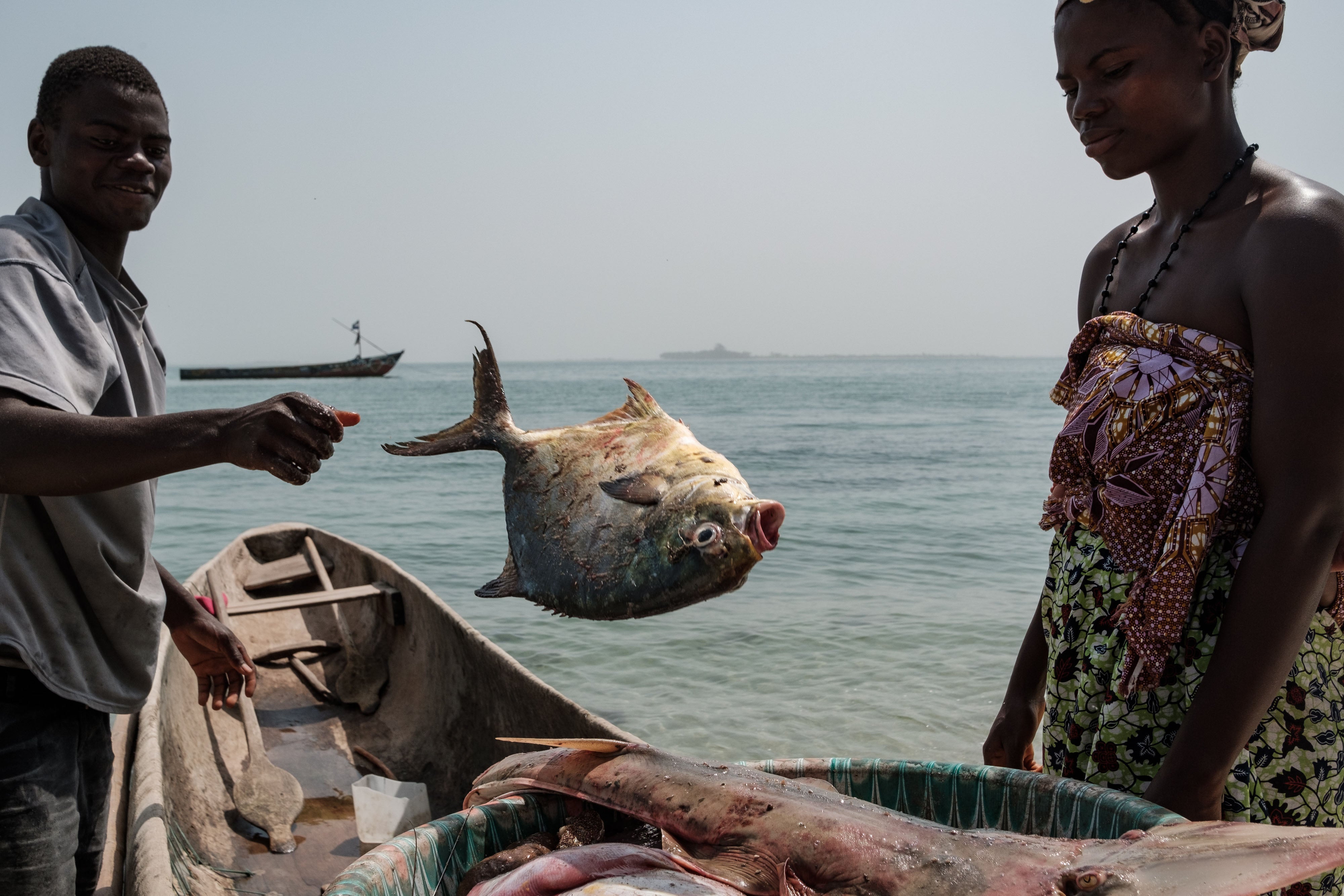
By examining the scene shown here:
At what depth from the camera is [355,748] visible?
5098mm

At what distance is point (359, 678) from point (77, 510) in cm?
404

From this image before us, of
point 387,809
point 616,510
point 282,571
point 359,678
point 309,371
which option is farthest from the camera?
point 309,371

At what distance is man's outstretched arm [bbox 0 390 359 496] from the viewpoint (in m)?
1.64

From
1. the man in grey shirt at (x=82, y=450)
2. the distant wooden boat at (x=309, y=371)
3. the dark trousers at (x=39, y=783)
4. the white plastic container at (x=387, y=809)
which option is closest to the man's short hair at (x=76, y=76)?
the man in grey shirt at (x=82, y=450)

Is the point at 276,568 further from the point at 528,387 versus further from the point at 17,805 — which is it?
the point at 528,387

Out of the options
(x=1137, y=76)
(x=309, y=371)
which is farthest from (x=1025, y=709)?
(x=309, y=371)

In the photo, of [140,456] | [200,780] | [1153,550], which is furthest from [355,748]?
[1153,550]

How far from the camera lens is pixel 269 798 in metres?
4.27

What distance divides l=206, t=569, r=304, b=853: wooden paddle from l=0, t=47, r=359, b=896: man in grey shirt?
1744mm

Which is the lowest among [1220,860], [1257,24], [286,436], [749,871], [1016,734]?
[1016,734]

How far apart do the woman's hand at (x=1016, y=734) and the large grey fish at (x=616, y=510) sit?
0.95 metres

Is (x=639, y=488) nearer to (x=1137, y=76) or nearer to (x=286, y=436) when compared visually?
(x=286, y=436)

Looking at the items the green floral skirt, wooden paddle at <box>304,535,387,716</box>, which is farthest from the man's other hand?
wooden paddle at <box>304,535,387,716</box>

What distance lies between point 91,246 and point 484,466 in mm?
25455
